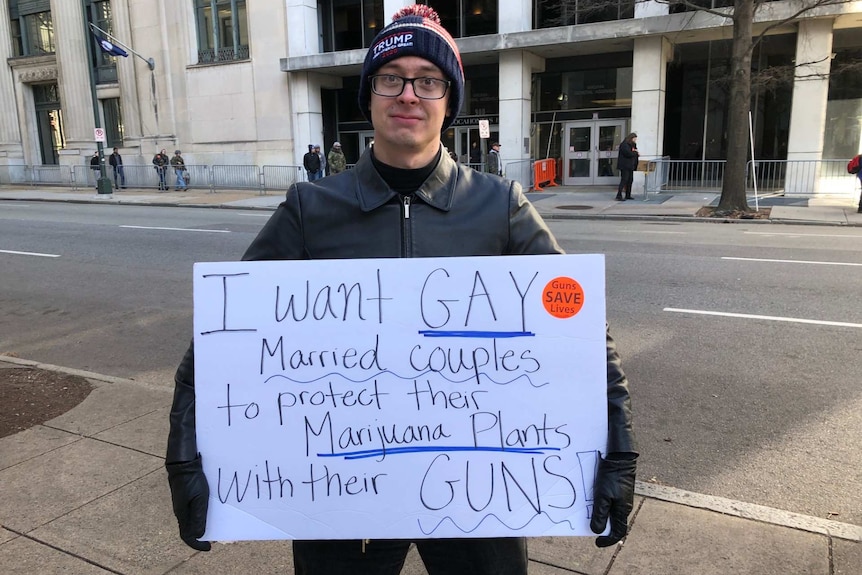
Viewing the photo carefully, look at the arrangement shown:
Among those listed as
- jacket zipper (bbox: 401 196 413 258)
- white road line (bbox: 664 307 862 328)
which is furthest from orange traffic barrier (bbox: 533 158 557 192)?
jacket zipper (bbox: 401 196 413 258)

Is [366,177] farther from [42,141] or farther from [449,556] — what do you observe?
[42,141]

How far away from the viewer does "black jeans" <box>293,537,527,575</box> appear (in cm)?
191

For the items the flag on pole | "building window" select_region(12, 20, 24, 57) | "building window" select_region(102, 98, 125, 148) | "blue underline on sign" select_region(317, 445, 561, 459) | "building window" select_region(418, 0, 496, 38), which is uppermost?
→ "building window" select_region(12, 20, 24, 57)

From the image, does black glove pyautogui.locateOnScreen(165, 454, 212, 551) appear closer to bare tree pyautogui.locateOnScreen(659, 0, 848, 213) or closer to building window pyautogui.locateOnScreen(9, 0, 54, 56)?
bare tree pyautogui.locateOnScreen(659, 0, 848, 213)

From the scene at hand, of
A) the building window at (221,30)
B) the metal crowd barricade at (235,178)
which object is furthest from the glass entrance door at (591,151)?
the building window at (221,30)

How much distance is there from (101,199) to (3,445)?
75.7ft

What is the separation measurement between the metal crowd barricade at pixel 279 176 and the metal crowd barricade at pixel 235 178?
0.33 metres

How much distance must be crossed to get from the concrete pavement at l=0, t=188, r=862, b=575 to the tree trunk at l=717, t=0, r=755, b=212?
14.6 metres

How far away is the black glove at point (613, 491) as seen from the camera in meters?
1.77

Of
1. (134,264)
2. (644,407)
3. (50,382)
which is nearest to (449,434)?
(644,407)

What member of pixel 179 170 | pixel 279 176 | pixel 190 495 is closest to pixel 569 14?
pixel 279 176

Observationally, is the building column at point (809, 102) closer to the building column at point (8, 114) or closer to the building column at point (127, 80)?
the building column at point (127, 80)

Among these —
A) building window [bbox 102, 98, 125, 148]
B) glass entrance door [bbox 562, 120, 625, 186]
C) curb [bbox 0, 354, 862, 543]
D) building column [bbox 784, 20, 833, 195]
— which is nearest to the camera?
curb [bbox 0, 354, 862, 543]

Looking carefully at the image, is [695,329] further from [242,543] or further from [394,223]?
[394,223]
